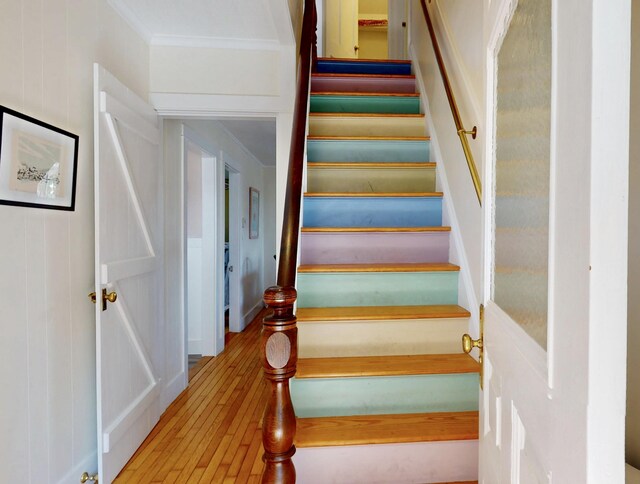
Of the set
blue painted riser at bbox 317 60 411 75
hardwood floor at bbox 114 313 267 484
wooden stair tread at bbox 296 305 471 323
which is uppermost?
blue painted riser at bbox 317 60 411 75

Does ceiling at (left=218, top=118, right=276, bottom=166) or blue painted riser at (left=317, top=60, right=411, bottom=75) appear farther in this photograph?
ceiling at (left=218, top=118, right=276, bottom=166)

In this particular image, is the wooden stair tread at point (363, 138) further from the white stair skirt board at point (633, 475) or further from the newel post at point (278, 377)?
the white stair skirt board at point (633, 475)

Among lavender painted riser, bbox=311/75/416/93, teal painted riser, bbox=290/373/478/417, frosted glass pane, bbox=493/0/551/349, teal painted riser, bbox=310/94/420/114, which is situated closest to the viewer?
frosted glass pane, bbox=493/0/551/349

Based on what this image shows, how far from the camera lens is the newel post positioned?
922 millimetres

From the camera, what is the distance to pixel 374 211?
2.29 m

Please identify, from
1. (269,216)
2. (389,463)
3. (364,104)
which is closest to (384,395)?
(389,463)

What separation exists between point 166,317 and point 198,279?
118 cm

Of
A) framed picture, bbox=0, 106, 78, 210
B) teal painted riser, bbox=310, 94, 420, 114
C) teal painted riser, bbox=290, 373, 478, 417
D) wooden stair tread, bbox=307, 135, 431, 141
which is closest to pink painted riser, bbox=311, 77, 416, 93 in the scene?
teal painted riser, bbox=310, 94, 420, 114

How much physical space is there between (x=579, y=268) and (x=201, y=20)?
2.54 meters

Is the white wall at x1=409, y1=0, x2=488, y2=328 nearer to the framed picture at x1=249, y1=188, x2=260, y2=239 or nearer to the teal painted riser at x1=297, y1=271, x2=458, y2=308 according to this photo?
the teal painted riser at x1=297, y1=271, x2=458, y2=308

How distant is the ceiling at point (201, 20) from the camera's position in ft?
6.89

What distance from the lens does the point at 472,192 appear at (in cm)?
178

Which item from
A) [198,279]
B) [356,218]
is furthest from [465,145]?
[198,279]

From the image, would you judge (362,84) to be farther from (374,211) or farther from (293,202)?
→ (293,202)
